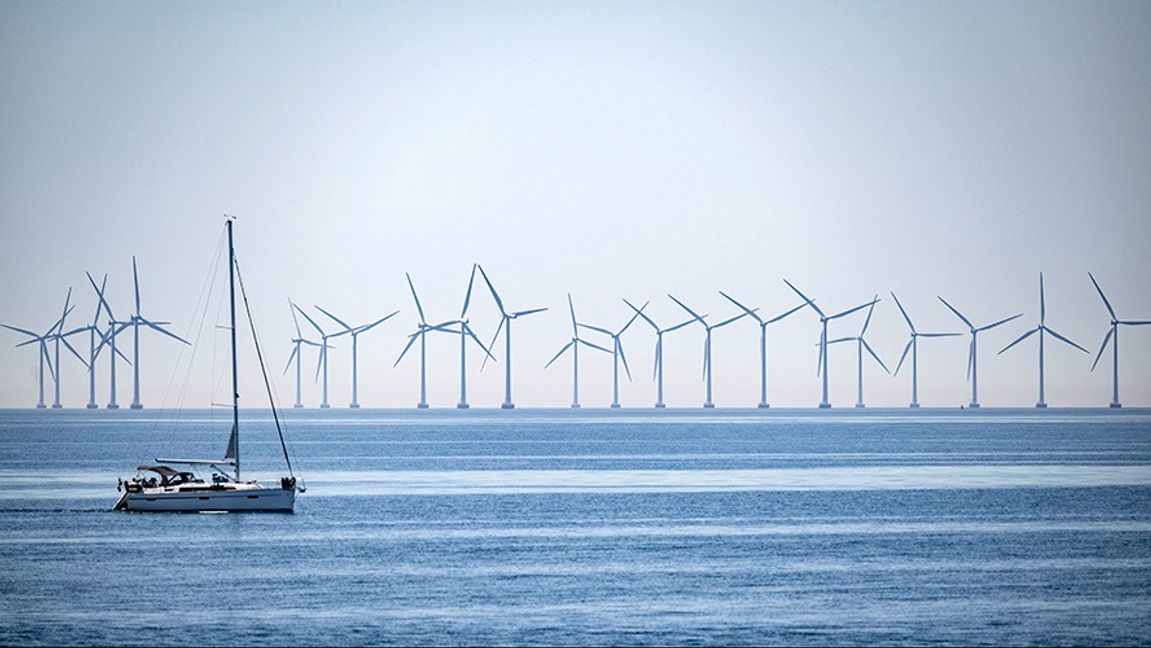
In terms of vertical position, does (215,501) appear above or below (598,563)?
above

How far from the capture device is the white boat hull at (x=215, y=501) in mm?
96312

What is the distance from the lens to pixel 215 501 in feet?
317

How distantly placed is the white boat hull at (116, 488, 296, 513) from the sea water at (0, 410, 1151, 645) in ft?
2.08

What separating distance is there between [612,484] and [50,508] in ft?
129

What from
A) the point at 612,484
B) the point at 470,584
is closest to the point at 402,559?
the point at 470,584

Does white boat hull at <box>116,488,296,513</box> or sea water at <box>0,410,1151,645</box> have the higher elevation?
white boat hull at <box>116,488,296,513</box>

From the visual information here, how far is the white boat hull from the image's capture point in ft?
316

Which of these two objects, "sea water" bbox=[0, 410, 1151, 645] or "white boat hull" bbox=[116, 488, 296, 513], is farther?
"white boat hull" bbox=[116, 488, 296, 513]

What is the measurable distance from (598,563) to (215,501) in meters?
30.3

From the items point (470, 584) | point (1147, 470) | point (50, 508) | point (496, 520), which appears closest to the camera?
point (470, 584)

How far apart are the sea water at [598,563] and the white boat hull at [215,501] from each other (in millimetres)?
633

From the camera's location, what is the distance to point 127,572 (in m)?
70.7

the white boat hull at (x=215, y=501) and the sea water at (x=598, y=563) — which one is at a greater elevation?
the white boat hull at (x=215, y=501)

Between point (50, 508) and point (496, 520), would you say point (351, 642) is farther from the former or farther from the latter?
point (50, 508)
